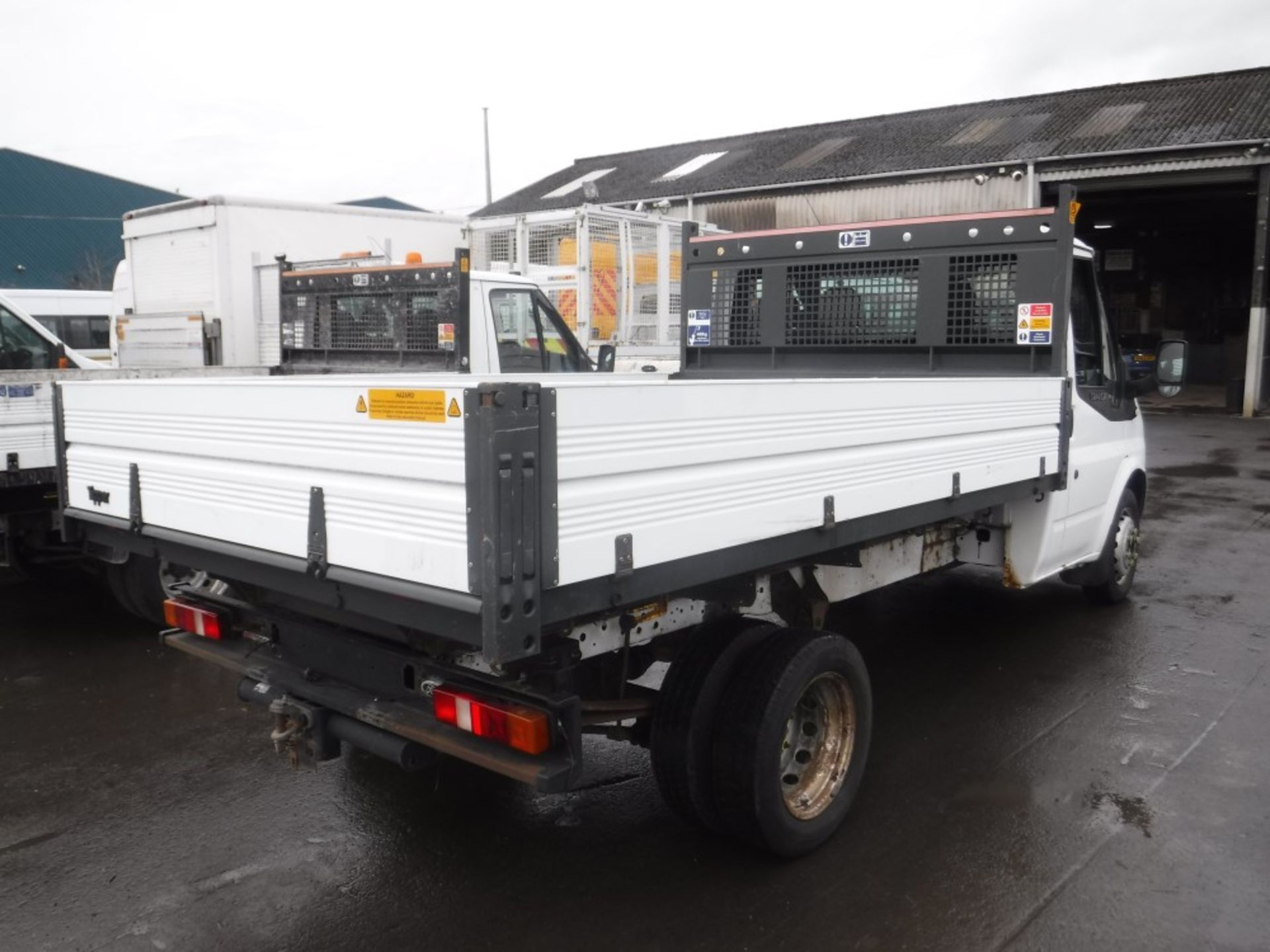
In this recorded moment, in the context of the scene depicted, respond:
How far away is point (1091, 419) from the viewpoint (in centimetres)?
591

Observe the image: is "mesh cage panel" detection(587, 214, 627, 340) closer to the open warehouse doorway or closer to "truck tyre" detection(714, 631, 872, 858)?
"truck tyre" detection(714, 631, 872, 858)

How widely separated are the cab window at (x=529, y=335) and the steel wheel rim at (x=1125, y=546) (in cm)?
436

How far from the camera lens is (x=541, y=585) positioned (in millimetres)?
2664

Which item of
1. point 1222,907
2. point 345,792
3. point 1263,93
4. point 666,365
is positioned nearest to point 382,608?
point 345,792

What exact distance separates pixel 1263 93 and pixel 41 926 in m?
25.3

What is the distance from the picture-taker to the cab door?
5730mm

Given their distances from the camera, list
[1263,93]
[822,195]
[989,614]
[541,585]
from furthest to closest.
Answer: [822,195], [1263,93], [989,614], [541,585]

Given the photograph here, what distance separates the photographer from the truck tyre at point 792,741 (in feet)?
11.6

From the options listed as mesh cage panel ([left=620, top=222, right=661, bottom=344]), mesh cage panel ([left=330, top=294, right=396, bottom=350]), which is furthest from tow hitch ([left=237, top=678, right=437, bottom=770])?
mesh cage panel ([left=620, top=222, right=661, bottom=344])

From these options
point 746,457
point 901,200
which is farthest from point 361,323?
point 901,200

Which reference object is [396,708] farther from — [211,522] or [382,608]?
[211,522]

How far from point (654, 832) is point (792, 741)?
66 centimetres

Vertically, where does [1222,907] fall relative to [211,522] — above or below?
below

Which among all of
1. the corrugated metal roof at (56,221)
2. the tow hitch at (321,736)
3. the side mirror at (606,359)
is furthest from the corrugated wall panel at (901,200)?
the corrugated metal roof at (56,221)
